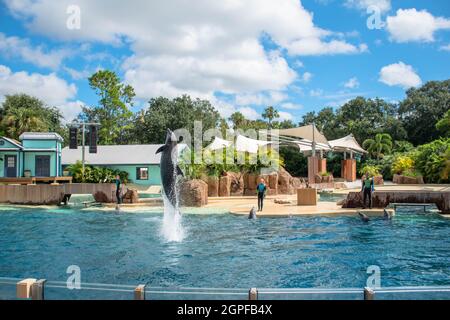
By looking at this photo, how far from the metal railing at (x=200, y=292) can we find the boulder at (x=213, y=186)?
19346 millimetres

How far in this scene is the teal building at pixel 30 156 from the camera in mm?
32188

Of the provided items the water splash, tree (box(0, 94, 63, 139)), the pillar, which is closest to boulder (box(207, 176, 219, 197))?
the pillar

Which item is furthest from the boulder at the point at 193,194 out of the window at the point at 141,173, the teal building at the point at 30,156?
the window at the point at 141,173

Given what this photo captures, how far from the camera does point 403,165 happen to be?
37.2 m

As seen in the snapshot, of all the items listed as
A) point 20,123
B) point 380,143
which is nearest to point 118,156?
point 20,123

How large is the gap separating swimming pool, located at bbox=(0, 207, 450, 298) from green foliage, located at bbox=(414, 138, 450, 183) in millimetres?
17699

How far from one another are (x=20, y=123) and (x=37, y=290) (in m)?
41.8

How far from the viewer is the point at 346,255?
9938 mm

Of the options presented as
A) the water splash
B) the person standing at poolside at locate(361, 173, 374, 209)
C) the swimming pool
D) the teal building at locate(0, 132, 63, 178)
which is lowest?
the swimming pool

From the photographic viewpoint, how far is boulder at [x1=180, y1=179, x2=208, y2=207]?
65.4 ft

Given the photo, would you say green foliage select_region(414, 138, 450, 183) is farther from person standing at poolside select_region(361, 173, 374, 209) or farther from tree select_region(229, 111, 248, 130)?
tree select_region(229, 111, 248, 130)
